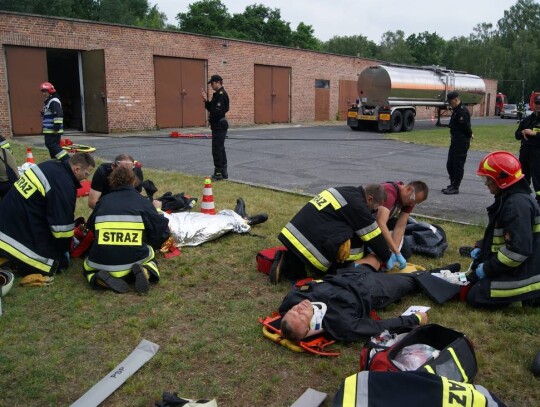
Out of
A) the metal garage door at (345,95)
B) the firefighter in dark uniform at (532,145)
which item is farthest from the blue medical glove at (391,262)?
the metal garage door at (345,95)

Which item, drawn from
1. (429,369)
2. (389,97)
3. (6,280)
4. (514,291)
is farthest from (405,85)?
(429,369)

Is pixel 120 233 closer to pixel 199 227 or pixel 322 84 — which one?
pixel 199 227

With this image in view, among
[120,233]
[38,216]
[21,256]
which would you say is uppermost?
[38,216]

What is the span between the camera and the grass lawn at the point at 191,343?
Result: 3180mm

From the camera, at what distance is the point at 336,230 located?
181 inches

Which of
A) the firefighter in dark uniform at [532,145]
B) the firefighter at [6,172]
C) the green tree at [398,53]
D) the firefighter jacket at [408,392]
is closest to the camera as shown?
the firefighter jacket at [408,392]

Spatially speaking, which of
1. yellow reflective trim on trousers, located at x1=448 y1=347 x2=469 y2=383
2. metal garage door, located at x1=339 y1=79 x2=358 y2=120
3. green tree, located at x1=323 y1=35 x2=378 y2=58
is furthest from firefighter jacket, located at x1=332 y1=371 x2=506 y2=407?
green tree, located at x1=323 y1=35 x2=378 y2=58

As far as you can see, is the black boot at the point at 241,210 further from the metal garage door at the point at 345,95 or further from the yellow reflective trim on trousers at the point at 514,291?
the metal garage door at the point at 345,95

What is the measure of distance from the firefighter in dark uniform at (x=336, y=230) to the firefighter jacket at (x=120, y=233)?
1.34 meters

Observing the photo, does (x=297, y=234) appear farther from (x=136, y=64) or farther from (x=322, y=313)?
(x=136, y=64)

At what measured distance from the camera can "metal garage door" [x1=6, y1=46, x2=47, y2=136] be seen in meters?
18.4

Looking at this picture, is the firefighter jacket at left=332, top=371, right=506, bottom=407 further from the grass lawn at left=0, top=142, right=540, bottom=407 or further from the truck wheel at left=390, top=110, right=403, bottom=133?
the truck wheel at left=390, top=110, right=403, bottom=133

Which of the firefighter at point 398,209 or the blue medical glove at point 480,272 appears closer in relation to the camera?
the blue medical glove at point 480,272

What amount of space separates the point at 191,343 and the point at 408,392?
177 cm
